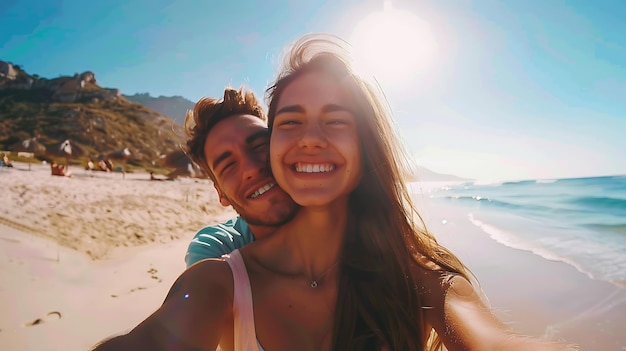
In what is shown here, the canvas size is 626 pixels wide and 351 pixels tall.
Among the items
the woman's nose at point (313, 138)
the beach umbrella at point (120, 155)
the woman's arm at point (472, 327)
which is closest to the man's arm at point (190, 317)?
the woman's nose at point (313, 138)

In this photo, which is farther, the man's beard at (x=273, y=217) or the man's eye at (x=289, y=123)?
the man's beard at (x=273, y=217)

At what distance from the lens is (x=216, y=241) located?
8.96 ft

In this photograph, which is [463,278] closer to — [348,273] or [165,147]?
[348,273]

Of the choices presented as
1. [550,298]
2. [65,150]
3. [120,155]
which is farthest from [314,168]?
[120,155]

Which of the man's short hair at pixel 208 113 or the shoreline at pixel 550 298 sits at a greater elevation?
the man's short hair at pixel 208 113

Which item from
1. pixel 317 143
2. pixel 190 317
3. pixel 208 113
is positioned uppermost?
pixel 208 113

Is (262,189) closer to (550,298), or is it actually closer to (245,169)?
(245,169)

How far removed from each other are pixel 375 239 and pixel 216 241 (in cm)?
126

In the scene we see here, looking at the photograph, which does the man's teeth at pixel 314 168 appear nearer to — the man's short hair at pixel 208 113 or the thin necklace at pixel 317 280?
the thin necklace at pixel 317 280

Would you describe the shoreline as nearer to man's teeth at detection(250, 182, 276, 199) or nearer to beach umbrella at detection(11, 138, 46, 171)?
man's teeth at detection(250, 182, 276, 199)

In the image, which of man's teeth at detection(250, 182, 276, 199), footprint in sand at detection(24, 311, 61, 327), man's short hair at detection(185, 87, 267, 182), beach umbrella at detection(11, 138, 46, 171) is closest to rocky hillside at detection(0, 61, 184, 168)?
beach umbrella at detection(11, 138, 46, 171)

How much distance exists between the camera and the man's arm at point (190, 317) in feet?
4.54

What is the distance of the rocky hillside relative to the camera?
250 ft

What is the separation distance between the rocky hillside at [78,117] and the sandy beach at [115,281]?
4622 centimetres
